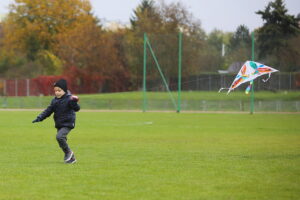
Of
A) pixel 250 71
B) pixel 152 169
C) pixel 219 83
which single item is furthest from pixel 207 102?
pixel 152 169

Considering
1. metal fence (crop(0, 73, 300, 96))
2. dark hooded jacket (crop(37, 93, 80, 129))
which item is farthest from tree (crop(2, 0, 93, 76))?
dark hooded jacket (crop(37, 93, 80, 129))

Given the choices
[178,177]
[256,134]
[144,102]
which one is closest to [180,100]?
[144,102]

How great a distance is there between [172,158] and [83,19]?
2392 inches

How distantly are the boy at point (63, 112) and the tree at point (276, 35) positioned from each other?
1069 inches

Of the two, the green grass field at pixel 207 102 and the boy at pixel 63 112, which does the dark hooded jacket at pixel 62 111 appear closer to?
the boy at pixel 63 112

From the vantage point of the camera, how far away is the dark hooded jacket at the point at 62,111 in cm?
1139

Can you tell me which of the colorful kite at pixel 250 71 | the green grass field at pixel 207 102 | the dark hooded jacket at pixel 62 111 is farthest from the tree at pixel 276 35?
the dark hooded jacket at pixel 62 111

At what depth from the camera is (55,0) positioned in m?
72.2

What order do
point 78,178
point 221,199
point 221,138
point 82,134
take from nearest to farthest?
point 221,199, point 78,178, point 221,138, point 82,134

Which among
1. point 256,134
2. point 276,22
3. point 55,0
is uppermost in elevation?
point 55,0

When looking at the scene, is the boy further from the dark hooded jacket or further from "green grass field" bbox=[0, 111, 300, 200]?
"green grass field" bbox=[0, 111, 300, 200]

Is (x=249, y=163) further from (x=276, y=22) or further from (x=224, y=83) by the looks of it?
(x=276, y=22)

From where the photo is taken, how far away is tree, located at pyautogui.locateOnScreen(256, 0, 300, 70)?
37.4 m

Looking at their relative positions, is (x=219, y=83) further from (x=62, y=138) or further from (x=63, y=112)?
(x=62, y=138)
